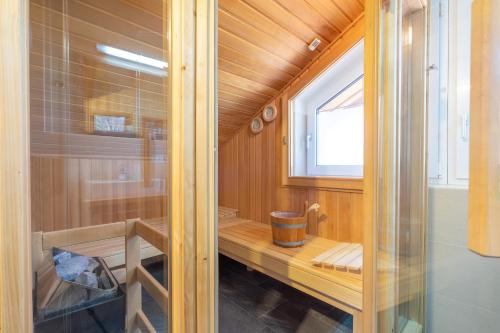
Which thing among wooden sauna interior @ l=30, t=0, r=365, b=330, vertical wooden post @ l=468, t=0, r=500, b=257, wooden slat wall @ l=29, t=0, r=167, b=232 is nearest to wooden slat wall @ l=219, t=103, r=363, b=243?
wooden sauna interior @ l=30, t=0, r=365, b=330

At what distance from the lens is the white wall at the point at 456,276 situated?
3.06 feet

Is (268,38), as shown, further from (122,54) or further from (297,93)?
(122,54)

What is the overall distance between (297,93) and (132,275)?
1.67 metres

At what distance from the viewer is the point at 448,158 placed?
1.06 metres

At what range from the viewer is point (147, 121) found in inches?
32.2

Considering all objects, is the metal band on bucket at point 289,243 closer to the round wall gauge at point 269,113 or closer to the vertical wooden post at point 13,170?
the round wall gauge at point 269,113

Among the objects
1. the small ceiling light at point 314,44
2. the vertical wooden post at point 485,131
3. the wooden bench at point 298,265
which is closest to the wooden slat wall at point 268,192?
the wooden bench at point 298,265

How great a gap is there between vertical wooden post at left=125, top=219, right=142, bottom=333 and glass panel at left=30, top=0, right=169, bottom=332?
1.3 inches

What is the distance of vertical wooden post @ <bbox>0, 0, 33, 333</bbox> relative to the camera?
0.35m

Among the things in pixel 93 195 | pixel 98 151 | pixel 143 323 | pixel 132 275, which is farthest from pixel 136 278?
pixel 98 151

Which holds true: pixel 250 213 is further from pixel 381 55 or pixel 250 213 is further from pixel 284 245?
pixel 381 55

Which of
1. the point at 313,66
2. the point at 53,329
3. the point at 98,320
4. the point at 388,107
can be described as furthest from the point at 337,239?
the point at 53,329

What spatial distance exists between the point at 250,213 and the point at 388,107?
1692 mm

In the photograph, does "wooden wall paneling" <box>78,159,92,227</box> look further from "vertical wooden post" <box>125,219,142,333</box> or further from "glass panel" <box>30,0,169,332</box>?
"vertical wooden post" <box>125,219,142,333</box>
